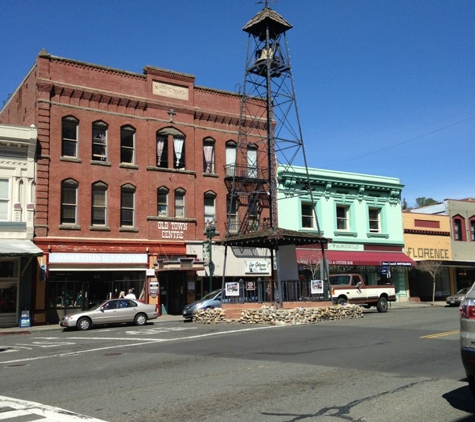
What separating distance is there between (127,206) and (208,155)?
6393 millimetres

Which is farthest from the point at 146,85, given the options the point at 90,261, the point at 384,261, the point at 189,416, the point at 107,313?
the point at 189,416

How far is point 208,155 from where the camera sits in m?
35.3

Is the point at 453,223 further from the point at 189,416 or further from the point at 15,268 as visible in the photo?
the point at 189,416

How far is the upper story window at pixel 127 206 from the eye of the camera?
105ft

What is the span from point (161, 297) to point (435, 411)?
86.2 feet

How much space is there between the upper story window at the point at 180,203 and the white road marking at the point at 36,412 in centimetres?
2520

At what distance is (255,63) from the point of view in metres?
33.2

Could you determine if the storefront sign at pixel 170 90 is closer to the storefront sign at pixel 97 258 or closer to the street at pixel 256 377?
the storefront sign at pixel 97 258

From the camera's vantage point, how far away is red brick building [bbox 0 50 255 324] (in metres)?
29.5

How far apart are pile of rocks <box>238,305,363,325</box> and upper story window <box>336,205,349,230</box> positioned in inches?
622

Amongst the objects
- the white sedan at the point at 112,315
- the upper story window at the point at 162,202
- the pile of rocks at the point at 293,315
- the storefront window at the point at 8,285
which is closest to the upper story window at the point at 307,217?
the upper story window at the point at 162,202

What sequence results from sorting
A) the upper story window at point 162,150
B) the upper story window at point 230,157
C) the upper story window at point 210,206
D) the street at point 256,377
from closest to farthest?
1. the street at point 256,377
2. the upper story window at point 162,150
3. the upper story window at point 210,206
4. the upper story window at point 230,157

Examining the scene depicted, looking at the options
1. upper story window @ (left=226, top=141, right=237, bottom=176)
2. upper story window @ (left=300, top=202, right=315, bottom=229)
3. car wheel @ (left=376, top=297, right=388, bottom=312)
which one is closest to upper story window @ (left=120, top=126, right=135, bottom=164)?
upper story window @ (left=226, top=141, right=237, bottom=176)

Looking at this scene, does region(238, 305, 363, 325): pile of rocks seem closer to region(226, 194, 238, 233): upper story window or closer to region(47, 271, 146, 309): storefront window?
region(47, 271, 146, 309): storefront window
